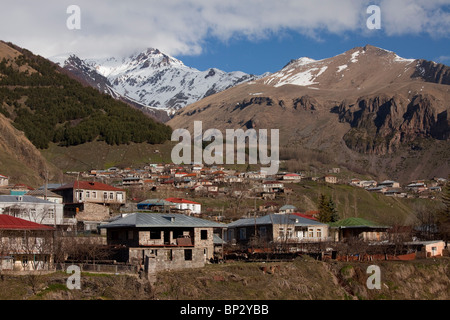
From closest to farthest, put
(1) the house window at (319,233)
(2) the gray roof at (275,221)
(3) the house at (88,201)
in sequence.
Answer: (2) the gray roof at (275,221) → (1) the house window at (319,233) → (3) the house at (88,201)

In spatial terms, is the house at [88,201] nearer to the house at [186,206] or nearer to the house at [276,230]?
the house at [186,206]

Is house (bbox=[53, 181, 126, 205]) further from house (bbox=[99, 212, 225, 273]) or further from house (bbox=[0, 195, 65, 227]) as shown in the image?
house (bbox=[99, 212, 225, 273])

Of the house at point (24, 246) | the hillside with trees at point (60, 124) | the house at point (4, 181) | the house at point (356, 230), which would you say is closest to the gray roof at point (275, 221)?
the house at point (356, 230)

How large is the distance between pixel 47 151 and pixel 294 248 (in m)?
131

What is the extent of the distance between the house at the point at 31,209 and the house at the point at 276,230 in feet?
57.2

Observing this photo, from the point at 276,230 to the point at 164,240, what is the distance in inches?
649

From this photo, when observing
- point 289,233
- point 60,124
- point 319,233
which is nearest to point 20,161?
point 60,124

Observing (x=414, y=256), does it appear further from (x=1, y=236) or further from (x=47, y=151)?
(x=47, y=151)

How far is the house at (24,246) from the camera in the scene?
137 ft

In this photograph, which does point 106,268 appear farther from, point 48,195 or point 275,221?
point 48,195

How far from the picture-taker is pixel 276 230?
62.0 m

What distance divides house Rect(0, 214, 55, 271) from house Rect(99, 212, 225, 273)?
205 inches

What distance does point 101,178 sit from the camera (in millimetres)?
143000

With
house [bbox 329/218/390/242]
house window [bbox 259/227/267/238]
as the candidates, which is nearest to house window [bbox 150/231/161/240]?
house window [bbox 259/227/267/238]
